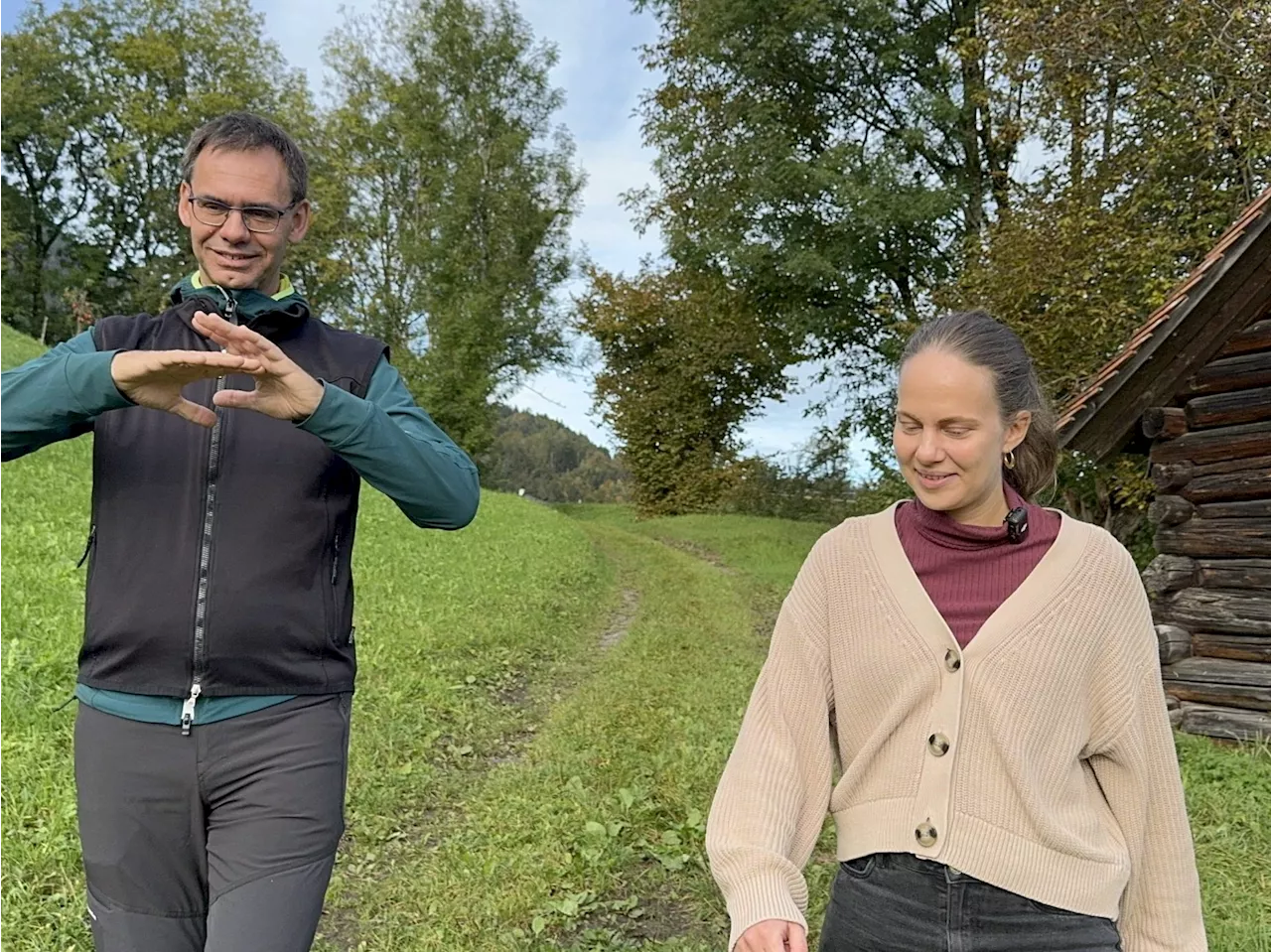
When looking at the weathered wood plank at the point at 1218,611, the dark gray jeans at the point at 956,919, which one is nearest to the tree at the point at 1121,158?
the weathered wood plank at the point at 1218,611

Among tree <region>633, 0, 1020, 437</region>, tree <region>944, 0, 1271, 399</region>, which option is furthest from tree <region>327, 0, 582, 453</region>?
tree <region>944, 0, 1271, 399</region>

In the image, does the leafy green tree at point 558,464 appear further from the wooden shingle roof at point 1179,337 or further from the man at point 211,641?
the man at point 211,641

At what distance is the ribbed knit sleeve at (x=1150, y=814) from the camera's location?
1847mm

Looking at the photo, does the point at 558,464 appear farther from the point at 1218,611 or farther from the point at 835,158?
the point at 1218,611

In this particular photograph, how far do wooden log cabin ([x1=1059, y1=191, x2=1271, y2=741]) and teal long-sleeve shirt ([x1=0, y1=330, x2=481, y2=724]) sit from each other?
6480 millimetres

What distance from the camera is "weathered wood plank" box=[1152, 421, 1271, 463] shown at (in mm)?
7211

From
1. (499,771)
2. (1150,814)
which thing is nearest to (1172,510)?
(499,771)

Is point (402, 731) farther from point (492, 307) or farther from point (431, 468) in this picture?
point (492, 307)

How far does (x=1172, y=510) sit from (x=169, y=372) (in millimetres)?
7881

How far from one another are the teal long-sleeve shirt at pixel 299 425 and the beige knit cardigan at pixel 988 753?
788 millimetres

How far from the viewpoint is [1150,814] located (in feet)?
6.11

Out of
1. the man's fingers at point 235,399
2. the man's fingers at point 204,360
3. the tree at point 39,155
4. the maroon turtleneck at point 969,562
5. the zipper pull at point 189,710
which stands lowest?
the zipper pull at point 189,710

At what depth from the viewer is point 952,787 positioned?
1801 millimetres

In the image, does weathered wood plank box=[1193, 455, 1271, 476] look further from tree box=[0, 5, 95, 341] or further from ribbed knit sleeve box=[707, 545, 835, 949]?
tree box=[0, 5, 95, 341]
